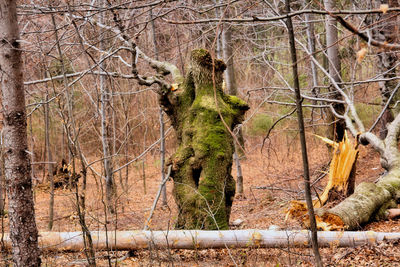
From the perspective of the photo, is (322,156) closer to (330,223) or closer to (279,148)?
(279,148)

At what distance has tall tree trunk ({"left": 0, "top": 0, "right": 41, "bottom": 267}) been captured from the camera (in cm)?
406

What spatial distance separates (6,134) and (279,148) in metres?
12.3

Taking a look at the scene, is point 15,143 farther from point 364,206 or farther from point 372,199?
point 372,199

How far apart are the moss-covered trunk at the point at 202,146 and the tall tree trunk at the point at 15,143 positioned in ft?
7.23

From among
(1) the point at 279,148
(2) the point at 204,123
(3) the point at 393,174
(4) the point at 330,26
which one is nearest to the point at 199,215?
(2) the point at 204,123

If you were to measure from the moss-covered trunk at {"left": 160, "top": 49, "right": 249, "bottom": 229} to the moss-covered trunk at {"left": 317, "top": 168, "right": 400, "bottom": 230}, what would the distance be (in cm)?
150

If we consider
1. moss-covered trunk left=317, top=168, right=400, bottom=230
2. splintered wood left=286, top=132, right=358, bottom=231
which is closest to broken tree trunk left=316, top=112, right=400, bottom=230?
moss-covered trunk left=317, top=168, right=400, bottom=230

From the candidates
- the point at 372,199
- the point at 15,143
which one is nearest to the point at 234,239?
the point at 372,199

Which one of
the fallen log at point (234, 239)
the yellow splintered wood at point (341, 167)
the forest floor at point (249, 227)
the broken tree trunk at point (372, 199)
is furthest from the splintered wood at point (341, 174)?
the fallen log at point (234, 239)

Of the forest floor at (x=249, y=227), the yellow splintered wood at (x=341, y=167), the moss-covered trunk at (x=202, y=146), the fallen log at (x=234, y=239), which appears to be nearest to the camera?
the forest floor at (x=249, y=227)

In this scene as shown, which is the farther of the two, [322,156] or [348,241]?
[322,156]

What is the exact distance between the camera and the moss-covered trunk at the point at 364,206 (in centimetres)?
573

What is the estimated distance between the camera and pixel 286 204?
852 centimetres

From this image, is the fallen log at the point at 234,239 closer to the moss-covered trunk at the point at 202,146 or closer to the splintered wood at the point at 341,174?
the moss-covered trunk at the point at 202,146
